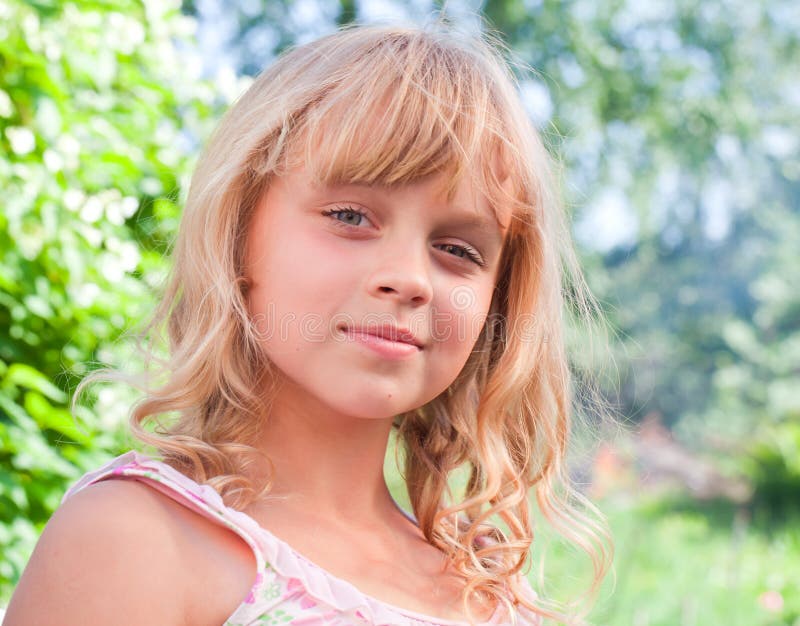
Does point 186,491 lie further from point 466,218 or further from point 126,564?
point 466,218

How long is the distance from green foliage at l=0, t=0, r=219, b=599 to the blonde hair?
761 millimetres

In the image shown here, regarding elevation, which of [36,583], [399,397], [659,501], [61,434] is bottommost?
[659,501]

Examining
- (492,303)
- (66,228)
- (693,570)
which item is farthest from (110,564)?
(693,570)

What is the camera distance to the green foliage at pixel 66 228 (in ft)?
7.07

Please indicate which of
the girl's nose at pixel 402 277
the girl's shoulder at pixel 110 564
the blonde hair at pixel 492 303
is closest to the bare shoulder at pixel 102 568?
the girl's shoulder at pixel 110 564

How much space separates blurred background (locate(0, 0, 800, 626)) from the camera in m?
2.22

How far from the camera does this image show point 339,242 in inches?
49.8

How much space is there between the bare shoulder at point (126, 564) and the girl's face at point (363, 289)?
0.83ft

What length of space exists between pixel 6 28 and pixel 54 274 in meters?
0.60

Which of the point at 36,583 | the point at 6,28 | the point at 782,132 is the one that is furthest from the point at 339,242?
the point at 782,132

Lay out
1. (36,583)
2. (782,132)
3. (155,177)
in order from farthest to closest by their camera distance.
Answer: (782,132)
(155,177)
(36,583)

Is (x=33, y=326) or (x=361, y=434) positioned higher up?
(x=361, y=434)

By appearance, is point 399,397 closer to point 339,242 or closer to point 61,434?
point 339,242

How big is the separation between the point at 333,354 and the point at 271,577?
30cm
